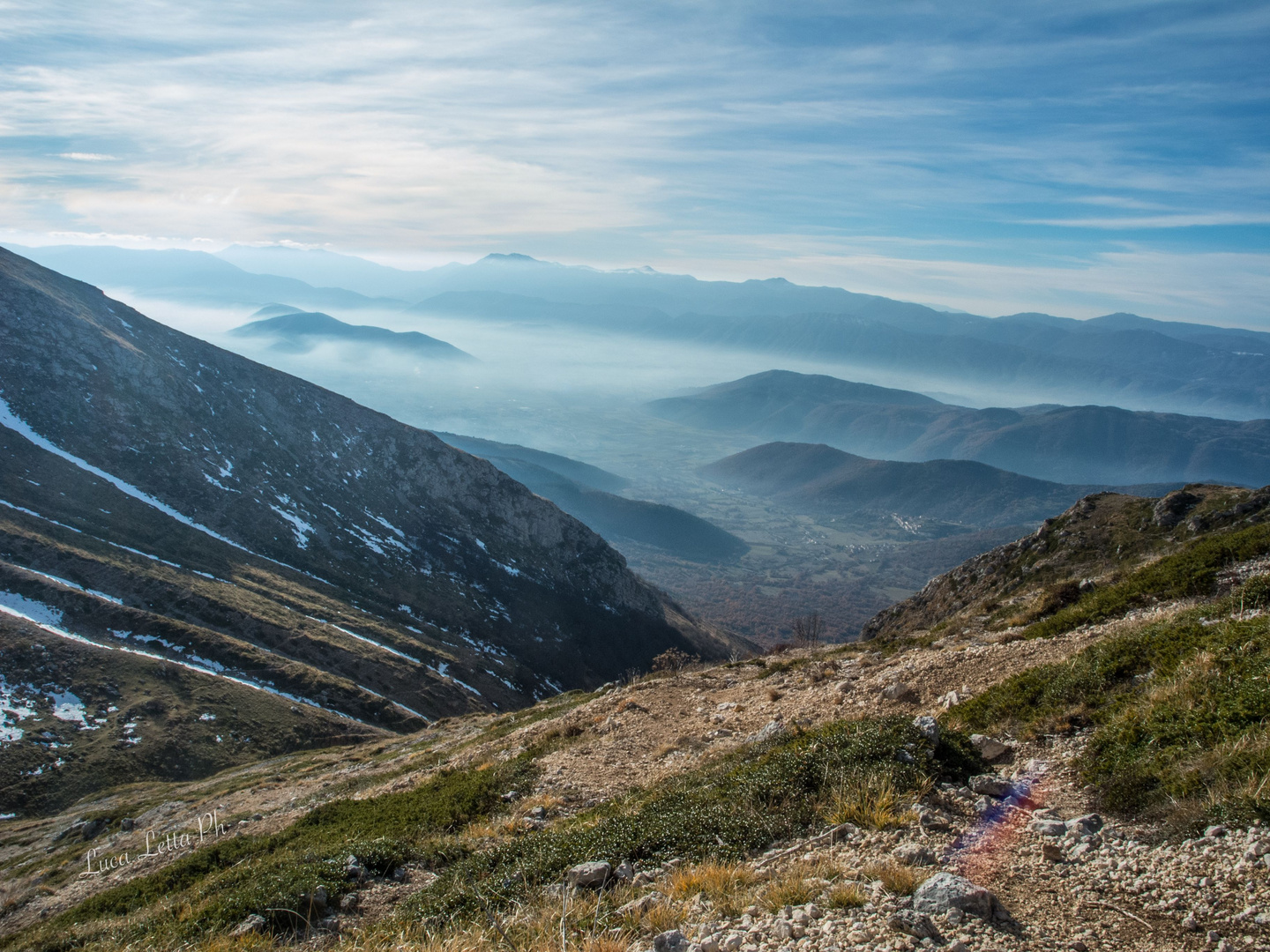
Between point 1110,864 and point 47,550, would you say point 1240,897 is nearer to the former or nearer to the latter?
point 1110,864

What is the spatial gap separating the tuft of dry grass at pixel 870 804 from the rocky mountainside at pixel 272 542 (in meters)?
51.6

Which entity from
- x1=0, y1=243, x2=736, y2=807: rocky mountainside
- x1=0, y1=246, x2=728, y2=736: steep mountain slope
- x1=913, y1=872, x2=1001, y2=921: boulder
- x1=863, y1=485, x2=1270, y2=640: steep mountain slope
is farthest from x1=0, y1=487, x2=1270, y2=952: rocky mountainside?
x1=0, y1=246, x2=728, y2=736: steep mountain slope

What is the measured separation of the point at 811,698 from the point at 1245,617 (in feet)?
27.2


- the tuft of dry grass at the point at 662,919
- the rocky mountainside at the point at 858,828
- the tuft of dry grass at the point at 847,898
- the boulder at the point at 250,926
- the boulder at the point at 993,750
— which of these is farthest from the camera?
the boulder at the point at 993,750

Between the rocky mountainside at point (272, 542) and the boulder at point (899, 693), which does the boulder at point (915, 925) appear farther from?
the rocky mountainside at point (272, 542)

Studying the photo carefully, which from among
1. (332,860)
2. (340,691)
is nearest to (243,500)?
(340,691)

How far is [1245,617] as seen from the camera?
987cm

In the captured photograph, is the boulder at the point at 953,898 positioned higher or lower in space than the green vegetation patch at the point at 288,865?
higher

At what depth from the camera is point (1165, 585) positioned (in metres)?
14.3

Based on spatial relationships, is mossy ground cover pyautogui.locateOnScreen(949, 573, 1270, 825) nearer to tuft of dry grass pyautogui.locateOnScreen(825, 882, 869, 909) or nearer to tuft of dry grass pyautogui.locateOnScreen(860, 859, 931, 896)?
tuft of dry grass pyautogui.locateOnScreen(860, 859, 931, 896)

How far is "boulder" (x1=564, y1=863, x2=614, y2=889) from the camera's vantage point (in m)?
7.50

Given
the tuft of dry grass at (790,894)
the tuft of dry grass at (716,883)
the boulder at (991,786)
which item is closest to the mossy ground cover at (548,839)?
the boulder at (991,786)

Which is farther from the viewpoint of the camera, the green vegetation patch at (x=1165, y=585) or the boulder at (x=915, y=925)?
the green vegetation patch at (x=1165, y=585)

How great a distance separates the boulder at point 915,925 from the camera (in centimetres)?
529
